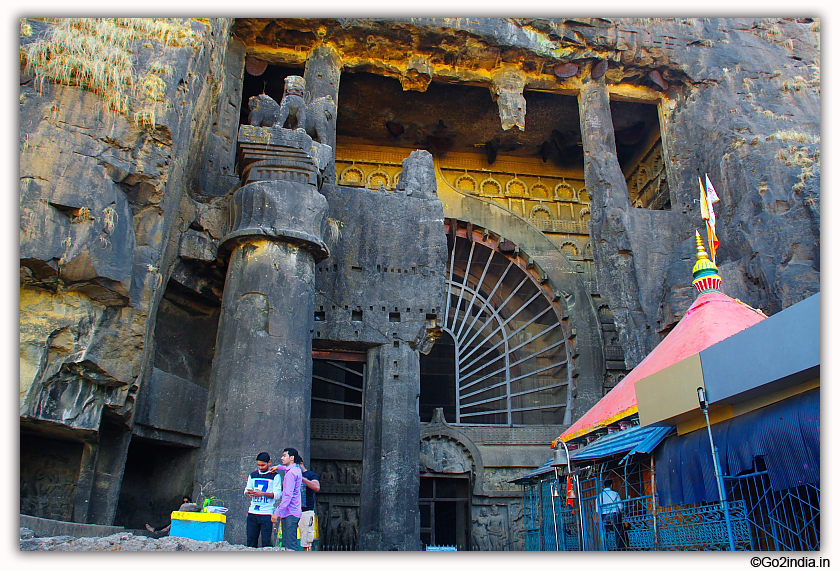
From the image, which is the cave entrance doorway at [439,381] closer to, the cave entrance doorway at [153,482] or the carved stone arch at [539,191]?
the carved stone arch at [539,191]

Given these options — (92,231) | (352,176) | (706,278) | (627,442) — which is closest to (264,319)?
(92,231)

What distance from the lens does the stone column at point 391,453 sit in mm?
9469

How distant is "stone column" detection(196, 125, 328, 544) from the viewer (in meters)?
7.92

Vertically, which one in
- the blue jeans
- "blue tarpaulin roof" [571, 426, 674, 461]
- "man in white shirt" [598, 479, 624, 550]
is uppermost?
"blue tarpaulin roof" [571, 426, 674, 461]

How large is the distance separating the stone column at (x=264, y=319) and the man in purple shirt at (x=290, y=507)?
204 centimetres

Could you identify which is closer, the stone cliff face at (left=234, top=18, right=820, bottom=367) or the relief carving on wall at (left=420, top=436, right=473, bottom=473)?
the stone cliff face at (left=234, top=18, right=820, bottom=367)

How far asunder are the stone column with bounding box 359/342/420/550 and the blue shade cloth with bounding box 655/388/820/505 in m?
3.84

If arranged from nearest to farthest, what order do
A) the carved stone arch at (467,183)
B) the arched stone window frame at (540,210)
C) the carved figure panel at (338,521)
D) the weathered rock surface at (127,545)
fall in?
the weathered rock surface at (127,545) < the carved figure panel at (338,521) < the arched stone window frame at (540,210) < the carved stone arch at (467,183)

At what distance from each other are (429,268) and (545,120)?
260 inches

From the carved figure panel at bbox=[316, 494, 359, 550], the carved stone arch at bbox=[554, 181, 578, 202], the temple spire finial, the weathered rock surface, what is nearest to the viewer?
the weathered rock surface

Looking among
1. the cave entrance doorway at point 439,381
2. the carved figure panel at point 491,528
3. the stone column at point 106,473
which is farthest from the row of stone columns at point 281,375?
the cave entrance doorway at point 439,381

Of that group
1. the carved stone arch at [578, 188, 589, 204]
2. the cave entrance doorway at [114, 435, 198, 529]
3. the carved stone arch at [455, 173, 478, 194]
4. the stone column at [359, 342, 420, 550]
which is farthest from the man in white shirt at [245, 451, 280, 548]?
the carved stone arch at [578, 188, 589, 204]

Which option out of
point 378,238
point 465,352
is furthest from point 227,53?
point 465,352

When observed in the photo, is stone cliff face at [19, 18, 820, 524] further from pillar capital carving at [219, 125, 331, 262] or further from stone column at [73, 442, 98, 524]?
pillar capital carving at [219, 125, 331, 262]
